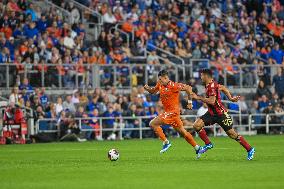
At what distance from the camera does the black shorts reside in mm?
22125

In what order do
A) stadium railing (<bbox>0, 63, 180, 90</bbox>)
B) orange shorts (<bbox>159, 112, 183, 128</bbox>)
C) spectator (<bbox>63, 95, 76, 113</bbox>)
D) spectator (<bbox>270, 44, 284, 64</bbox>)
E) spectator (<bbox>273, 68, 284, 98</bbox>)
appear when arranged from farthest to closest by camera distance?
spectator (<bbox>270, 44, 284, 64</bbox>), spectator (<bbox>273, 68, 284, 98</bbox>), spectator (<bbox>63, 95, 76, 113</bbox>), stadium railing (<bbox>0, 63, 180, 90</bbox>), orange shorts (<bbox>159, 112, 183, 128</bbox>)

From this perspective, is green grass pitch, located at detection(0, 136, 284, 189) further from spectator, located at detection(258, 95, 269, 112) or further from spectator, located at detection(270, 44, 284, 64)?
spectator, located at detection(270, 44, 284, 64)

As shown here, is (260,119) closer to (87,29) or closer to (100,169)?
(87,29)

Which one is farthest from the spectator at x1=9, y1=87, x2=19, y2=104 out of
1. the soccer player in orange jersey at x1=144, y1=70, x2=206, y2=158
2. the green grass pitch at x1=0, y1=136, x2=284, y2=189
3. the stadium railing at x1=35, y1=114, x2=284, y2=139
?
the soccer player in orange jersey at x1=144, y1=70, x2=206, y2=158

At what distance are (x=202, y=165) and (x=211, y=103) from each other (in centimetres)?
267

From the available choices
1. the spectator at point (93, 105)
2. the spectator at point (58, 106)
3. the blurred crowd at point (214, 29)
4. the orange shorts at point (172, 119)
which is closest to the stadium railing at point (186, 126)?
the spectator at point (58, 106)

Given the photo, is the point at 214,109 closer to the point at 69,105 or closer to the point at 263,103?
the point at 69,105

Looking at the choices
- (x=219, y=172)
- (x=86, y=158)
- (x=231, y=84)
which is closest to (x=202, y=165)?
(x=219, y=172)

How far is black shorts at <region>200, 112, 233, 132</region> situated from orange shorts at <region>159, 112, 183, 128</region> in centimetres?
147

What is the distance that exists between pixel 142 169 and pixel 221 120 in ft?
13.2

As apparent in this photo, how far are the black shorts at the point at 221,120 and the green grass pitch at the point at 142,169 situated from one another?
79 cm

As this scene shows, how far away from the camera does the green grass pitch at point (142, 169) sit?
1553cm

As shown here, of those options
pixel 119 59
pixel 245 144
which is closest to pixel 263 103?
pixel 119 59

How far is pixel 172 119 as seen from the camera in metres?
24.1
